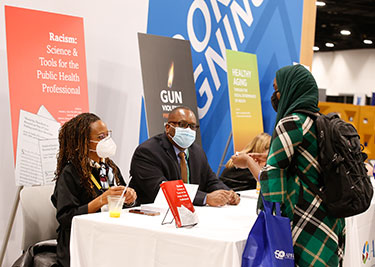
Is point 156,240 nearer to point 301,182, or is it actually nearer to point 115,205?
point 115,205

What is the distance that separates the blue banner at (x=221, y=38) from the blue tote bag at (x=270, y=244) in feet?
11.9

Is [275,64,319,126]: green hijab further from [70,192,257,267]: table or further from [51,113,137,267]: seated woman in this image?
[51,113,137,267]: seated woman

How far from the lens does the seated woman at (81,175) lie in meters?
2.71

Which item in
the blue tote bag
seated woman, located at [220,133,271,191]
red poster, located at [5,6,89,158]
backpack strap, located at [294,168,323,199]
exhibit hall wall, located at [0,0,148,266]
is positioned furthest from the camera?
exhibit hall wall, located at [0,0,148,266]

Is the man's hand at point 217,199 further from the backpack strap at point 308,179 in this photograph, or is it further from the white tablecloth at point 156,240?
the backpack strap at point 308,179

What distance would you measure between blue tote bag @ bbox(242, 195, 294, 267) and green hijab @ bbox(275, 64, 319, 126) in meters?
0.46

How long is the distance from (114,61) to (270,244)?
3253 millimetres

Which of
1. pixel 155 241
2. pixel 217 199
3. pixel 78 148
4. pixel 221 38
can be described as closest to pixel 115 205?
pixel 155 241

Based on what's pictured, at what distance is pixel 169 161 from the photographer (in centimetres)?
324

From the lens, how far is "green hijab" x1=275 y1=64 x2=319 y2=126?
2.17 metres

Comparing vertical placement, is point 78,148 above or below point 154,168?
above

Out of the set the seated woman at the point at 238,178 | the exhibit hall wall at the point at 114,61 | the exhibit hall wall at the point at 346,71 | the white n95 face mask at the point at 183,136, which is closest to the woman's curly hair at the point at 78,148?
the white n95 face mask at the point at 183,136

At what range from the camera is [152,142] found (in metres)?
3.28

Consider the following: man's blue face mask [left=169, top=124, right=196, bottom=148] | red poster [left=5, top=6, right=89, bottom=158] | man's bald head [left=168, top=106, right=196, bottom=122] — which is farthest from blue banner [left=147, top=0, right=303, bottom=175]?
man's blue face mask [left=169, top=124, right=196, bottom=148]
